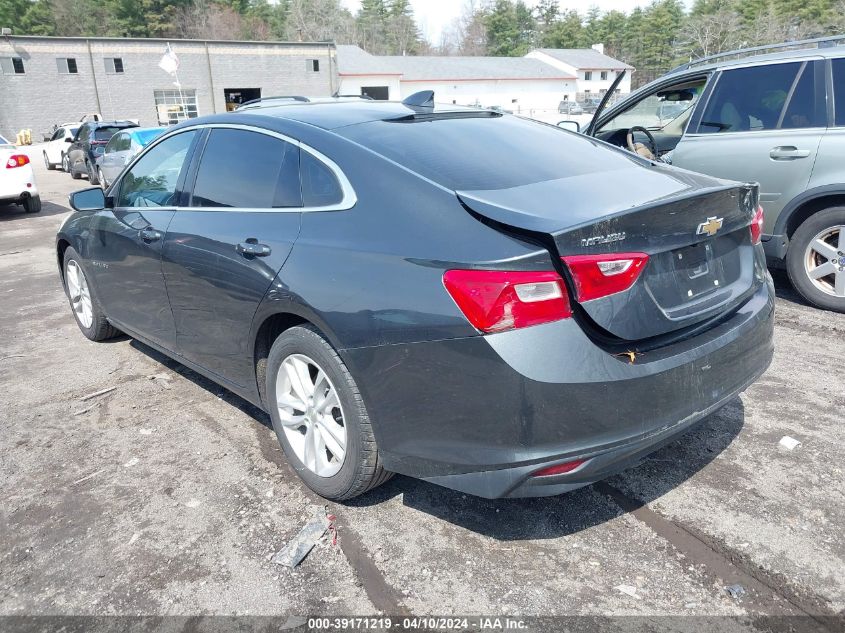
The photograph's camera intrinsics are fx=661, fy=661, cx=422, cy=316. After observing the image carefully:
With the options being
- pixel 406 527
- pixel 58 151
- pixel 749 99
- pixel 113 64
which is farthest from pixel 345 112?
pixel 113 64

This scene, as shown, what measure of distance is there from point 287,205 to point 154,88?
50.1 m

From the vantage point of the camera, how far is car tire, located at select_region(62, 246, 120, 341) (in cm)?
→ 501

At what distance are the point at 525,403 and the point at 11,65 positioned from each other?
50.6 m

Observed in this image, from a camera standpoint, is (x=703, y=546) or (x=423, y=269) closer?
(x=423, y=269)

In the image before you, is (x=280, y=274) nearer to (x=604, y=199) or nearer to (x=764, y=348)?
(x=604, y=199)

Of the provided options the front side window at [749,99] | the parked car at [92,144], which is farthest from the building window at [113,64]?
the front side window at [749,99]

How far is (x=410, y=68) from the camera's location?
6075 cm

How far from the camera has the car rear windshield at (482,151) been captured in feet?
8.81

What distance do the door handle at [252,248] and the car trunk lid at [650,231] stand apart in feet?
3.39

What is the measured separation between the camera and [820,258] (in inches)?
208

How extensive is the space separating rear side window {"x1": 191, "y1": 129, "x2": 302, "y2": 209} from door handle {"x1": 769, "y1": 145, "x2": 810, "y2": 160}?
4085 mm

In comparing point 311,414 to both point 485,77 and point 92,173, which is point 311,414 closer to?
point 92,173

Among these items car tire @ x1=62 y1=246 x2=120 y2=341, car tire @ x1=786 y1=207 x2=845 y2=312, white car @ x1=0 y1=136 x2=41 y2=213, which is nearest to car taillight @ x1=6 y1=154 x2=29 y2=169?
white car @ x1=0 y1=136 x2=41 y2=213

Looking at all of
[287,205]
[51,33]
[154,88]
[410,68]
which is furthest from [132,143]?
[51,33]
